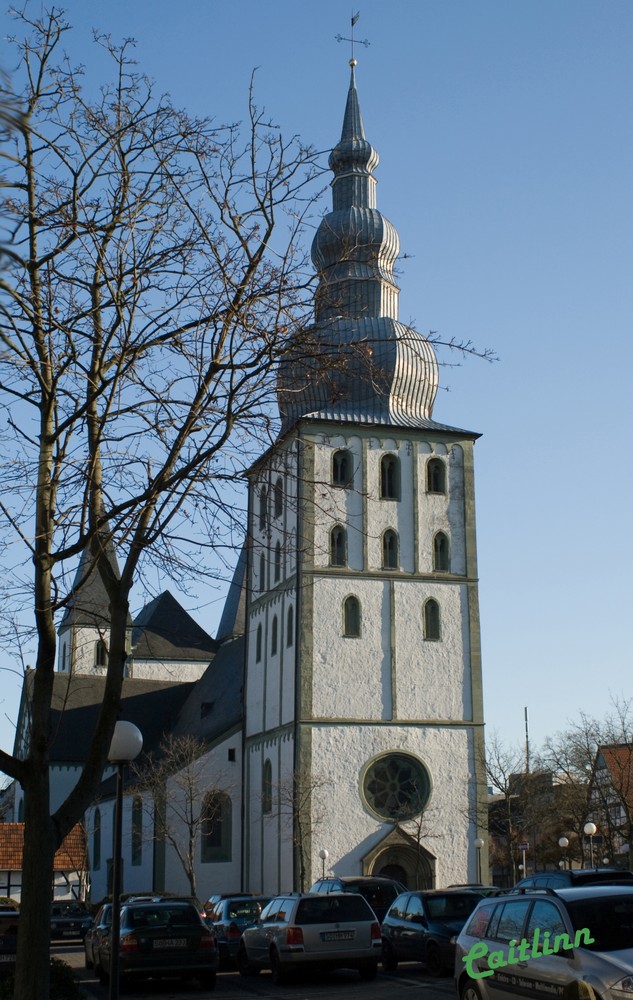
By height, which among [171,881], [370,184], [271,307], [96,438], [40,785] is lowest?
[171,881]

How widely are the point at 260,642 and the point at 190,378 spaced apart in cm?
3854

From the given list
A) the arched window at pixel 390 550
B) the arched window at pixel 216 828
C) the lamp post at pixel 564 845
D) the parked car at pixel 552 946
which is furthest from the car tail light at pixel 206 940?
the arched window at pixel 216 828

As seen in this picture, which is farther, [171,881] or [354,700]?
[171,881]

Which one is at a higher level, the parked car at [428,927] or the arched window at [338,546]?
the arched window at [338,546]

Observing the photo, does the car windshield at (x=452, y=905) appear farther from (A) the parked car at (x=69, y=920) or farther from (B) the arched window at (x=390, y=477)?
(B) the arched window at (x=390, y=477)

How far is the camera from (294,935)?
19359 mm

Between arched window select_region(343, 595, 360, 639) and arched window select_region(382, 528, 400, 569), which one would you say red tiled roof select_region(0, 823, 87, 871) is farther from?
arched window select_region(382, 528, 400, 569)

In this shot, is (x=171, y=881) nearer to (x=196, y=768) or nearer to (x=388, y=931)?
(x=196, y=768)

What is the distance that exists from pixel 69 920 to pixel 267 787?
41.3 feet

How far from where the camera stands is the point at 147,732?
207ft

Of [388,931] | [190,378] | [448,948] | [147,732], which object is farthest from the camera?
[147,732]

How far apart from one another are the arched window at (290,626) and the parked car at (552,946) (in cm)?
3231

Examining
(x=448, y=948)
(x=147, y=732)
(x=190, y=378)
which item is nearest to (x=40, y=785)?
(x=190, y=378)

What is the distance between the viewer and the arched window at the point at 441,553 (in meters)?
46.3
